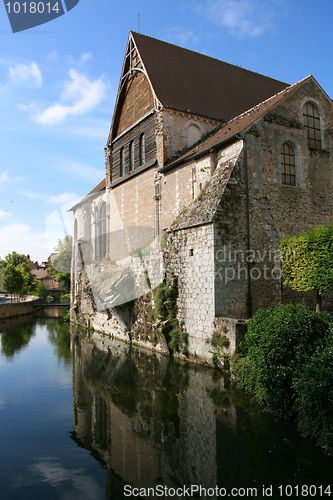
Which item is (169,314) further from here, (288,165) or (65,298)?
(65,298)

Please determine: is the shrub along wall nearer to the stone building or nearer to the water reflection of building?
the water reflection of building

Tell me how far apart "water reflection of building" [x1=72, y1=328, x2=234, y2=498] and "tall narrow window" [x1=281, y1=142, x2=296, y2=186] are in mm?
7044

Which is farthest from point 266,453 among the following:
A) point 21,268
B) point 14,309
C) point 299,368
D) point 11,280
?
point 21,268

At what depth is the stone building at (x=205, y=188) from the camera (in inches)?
451

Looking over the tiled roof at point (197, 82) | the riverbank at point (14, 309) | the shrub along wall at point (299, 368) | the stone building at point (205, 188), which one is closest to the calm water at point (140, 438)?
the shrub along wall at point (299, 368)

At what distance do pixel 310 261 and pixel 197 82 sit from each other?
11566 mm

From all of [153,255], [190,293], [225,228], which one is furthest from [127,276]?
[225,228]

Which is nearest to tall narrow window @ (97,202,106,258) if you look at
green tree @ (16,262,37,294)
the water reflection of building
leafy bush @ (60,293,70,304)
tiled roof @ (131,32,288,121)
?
tiled roof @ (131,32,288,121)

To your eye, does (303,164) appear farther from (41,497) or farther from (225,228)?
(41,497)

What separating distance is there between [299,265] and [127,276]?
7422mm

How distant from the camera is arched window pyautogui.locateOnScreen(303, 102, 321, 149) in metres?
13.5

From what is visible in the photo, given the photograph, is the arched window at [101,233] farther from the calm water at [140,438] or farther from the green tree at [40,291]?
the green tree at [40,291]

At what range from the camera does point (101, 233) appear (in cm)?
2508

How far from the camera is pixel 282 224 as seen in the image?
1251 cm
